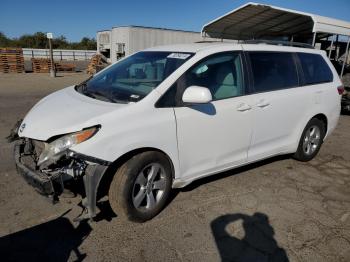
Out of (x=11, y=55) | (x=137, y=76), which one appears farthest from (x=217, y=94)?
(x=11, y=55)

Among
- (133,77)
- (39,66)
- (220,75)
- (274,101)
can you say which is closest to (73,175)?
(133,77)

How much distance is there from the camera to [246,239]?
308 cm

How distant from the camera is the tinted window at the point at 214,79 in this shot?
3299 mm

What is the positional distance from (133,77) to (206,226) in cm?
186

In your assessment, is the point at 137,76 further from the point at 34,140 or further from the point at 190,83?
the point at 34,140

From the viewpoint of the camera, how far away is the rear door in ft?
13.2

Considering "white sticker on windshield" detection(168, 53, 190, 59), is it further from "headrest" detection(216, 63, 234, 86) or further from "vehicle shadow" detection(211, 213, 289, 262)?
"vehicle shadow" detection(211, 213, 289, 262)

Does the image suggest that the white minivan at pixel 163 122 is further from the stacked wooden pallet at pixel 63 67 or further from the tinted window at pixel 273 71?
the stacked wooden pallet at pixel 63 67

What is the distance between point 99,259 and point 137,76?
6.65 ft

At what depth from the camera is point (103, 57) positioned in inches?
977

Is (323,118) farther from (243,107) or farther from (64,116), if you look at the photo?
(64,116)

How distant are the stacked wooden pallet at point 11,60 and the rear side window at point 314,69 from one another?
71.7 feet

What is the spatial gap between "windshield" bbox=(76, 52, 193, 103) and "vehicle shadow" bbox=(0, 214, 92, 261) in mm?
1319

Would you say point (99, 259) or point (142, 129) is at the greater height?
point (142, 129)
